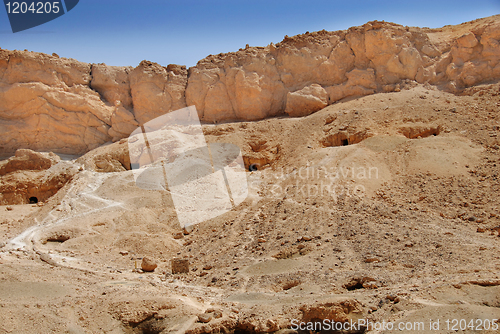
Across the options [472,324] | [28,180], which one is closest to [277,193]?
[472,324]

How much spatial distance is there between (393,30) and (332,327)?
15703 millimetres

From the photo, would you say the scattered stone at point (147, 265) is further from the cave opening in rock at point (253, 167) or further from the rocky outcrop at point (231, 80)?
the rocky outcrop at point (231, 80)

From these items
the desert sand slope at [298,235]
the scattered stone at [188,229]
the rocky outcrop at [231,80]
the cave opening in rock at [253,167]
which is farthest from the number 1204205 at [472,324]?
the rocky outcrop at [231,80]

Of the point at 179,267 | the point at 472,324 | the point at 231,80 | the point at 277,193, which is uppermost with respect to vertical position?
the point at 231,80

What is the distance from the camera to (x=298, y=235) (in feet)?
27.8

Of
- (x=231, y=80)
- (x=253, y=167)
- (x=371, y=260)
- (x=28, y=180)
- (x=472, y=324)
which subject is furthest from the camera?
(x=231, y=80)

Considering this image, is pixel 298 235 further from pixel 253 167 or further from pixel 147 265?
pixel 253 167

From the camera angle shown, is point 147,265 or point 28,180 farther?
point 28,180

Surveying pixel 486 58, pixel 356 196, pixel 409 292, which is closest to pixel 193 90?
pixel 356 196

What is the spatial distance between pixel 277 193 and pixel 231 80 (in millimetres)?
8717

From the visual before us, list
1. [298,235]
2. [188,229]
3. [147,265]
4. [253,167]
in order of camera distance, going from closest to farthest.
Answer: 1. [147,265]
2. [298,235]
3. [188,229]
4. [253,167]

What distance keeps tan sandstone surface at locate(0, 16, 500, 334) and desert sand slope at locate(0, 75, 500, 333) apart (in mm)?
44

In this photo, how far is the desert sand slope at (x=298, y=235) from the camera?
196 inches

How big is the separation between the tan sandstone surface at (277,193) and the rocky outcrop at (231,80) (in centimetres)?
7
